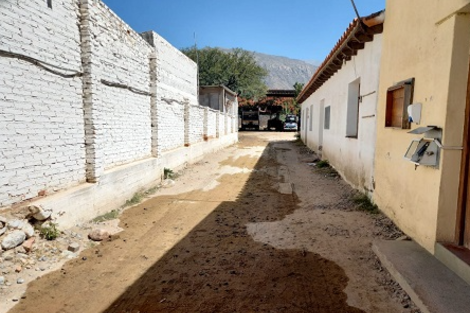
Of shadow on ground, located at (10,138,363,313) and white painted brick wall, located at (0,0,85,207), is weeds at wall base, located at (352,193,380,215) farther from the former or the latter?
white painted brick wall, located at (0,0,85,207)

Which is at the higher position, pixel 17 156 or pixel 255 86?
pixel 255 86

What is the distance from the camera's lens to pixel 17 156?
12.0ft

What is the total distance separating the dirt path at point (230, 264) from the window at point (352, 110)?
2.19m

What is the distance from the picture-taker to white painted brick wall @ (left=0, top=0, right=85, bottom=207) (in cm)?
354

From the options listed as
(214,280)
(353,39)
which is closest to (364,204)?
(353,39)

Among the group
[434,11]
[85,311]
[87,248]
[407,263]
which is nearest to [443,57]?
[434,11]

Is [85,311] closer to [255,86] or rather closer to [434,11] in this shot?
[434,11]

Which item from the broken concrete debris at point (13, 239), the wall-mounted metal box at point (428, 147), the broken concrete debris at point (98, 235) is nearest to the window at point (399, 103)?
the wall-mounted metal box at point (428, 147)

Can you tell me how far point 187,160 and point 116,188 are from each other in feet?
16.0

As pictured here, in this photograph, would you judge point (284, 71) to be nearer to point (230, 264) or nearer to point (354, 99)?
point (354, 99)

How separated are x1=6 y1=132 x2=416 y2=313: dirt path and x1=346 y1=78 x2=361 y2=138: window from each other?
86.1 inches

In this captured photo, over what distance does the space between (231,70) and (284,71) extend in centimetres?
15373

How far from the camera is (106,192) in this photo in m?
5.32

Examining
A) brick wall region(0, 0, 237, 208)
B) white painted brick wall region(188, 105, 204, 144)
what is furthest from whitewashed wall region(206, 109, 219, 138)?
brick wall region(0, 0, 237, 208)
